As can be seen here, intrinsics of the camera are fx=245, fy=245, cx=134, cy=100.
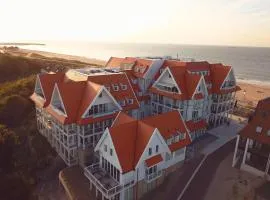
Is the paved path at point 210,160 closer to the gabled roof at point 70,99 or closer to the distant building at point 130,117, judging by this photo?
the distant building at point 130,117

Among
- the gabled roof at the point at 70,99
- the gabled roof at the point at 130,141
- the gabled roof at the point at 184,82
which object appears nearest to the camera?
the gabled roof at the point at 130,141

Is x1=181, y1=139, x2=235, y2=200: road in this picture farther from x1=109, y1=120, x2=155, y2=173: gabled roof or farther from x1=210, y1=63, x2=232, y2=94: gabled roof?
x1=210, y1=63, x2=232, y2=94: gabled roof

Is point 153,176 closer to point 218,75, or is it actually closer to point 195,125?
point 195,125

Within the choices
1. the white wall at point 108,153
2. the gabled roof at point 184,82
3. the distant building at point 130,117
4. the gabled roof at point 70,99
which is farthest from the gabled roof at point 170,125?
the gabled roof at point 70,99

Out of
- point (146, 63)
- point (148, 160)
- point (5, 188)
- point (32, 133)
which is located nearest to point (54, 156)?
point (32, 133)

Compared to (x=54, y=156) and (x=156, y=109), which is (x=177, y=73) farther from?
(x=54, y=156)

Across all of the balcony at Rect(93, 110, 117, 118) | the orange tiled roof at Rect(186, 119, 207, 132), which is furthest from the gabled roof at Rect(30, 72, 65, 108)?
the orange tiled roof at Rect(186, 119, 207, 132)
